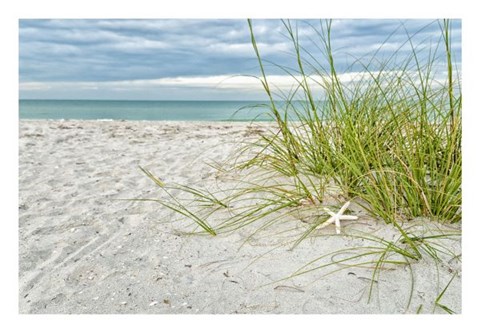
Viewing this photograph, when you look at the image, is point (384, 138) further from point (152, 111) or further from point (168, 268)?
point (152, 111)

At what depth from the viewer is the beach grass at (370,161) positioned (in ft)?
7.48

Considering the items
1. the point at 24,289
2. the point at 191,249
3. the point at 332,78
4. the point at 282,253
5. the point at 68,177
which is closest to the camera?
the point at 24,289

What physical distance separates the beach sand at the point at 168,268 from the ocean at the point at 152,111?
71 cm

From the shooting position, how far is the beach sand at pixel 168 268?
6.15 feet

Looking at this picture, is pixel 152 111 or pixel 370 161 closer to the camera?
pixel 370 161

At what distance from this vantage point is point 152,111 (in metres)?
28.2

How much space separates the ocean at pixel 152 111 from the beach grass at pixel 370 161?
0.68 feet

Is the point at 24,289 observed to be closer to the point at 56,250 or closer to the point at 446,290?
the point at 56,250

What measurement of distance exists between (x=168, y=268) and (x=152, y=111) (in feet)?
87.8

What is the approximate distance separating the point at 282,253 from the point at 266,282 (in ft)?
0.87

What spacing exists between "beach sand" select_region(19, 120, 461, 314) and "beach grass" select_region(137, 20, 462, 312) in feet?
0.24

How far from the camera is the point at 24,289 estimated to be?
2088 millimetres

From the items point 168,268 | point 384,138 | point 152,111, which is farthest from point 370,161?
point 152,111
